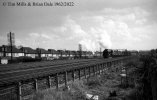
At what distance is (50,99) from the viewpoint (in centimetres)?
657

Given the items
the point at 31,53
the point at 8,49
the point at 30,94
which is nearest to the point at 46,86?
the point at 30,94

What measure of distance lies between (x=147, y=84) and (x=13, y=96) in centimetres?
702

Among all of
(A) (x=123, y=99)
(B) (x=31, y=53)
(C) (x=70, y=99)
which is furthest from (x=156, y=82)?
(B) (x=31, y=53)

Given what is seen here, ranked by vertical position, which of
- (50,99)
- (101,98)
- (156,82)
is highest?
(156,82)

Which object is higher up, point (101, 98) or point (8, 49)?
point (8, 49)

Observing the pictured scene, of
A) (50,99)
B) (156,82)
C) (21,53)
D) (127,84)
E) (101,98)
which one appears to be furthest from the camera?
(21,53)

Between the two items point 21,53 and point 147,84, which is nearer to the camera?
point 147,84

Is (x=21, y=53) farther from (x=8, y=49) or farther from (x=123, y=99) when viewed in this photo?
(x=123, y=99)

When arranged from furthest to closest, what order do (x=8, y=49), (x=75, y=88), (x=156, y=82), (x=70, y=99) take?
(x=8, y=49) < (x=75, y=88) < (x=70, y=99) < (x=156, y=82)

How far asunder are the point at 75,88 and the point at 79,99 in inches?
74.7

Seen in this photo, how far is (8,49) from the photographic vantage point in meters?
75.7

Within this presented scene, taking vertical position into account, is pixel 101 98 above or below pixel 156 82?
below

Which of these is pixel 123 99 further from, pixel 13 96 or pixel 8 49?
pixel 8 49

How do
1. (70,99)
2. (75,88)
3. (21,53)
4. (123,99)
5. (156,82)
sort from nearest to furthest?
(156,82)
(70,99)
(123,99)
(75,88)
(21,53)
